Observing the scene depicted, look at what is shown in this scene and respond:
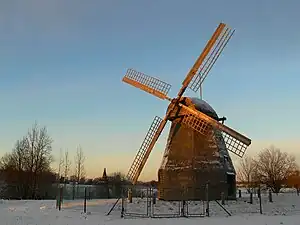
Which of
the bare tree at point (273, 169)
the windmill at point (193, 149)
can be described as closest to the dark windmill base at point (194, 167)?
the windmill at point (193, 149)

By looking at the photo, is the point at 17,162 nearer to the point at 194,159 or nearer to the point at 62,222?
the point at 194,159

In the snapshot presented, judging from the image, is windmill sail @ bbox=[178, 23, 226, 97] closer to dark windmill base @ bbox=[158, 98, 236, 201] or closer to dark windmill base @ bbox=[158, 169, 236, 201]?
dark windmill base @ bbox=[158, 98, 236, 201]

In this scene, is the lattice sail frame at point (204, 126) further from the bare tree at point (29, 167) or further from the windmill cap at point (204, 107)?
the bare tree at point (29, 167)

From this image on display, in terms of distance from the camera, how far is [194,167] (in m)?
26.4

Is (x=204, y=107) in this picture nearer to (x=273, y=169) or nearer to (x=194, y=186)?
(x=194, y=186)

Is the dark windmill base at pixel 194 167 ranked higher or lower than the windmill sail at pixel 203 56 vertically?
lower

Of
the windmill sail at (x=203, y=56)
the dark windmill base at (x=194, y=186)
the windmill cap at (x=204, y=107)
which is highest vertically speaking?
the windmill sail at (x=203, y=56)

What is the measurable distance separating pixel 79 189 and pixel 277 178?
108 ft

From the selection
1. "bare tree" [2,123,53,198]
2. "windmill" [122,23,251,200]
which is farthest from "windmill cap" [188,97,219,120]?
"bare tree" [2,123,53,198]

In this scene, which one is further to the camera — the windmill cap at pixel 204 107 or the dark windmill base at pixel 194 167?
the windmill cap at pixel 204 107

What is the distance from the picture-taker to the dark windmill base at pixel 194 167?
26328 mm

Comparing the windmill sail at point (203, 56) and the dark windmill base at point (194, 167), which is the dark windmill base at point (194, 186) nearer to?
the dark windmill base at point (194, 167)

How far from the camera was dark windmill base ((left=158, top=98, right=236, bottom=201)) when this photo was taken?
26.3 metres

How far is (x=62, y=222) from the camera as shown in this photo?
17.3 m
